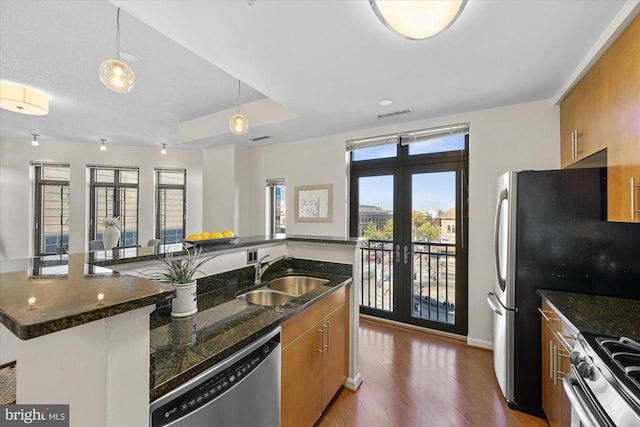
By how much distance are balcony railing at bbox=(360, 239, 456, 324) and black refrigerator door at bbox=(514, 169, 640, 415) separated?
1.21 metres

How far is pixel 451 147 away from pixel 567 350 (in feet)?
7.53

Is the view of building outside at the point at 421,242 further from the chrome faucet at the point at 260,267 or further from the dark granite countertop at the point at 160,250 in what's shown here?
the chrome faucet at the point at 260,267

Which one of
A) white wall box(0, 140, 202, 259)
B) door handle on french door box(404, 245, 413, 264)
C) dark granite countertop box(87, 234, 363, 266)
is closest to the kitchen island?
dark granite countertop box(87, 234, 363, 266)

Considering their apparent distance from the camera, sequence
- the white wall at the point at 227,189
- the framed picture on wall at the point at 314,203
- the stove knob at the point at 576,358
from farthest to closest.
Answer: the white wall at the point at 227,189 < the framed picture on wall at the point at 314,203 < the stove knob at the point at 576,358

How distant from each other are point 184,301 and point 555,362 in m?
2.22

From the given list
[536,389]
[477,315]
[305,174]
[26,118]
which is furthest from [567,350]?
[26,118]

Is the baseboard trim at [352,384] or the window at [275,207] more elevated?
the window at [275,207]

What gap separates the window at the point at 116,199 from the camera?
5230 millimetres

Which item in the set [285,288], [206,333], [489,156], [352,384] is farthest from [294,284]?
[489,156]

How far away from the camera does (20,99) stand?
2715mm

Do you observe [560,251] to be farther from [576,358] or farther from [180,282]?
[180,282]

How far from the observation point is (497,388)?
2.15 m

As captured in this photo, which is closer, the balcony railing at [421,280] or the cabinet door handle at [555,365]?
the cabinet door handle at [555,365]

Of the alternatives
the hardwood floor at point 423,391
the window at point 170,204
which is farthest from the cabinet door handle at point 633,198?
the window at point 170,204
